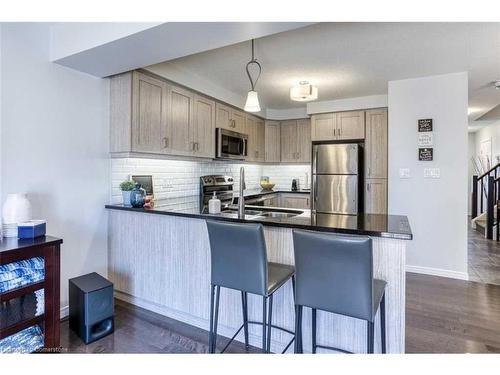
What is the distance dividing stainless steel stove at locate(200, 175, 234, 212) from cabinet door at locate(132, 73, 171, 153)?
109cm

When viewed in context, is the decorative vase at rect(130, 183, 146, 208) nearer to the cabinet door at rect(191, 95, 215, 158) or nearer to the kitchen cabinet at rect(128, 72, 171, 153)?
the kitchen cabinet at rect(128, 72, 171, 153)

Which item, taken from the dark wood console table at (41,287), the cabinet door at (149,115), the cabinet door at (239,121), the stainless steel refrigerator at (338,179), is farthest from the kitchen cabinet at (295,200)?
the dark wood console table at (41,287)

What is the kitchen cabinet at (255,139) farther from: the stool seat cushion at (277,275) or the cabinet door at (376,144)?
the stool seat cushion at (277,275)

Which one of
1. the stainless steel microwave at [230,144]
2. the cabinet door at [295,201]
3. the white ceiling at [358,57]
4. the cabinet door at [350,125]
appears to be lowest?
the cabinet door at [295,201]

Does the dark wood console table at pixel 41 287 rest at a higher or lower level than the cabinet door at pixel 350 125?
lower

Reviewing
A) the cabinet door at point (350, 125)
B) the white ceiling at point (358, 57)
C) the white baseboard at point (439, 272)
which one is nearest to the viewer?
the white ceiling at point (358, 57)

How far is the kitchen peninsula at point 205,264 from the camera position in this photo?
1.72m

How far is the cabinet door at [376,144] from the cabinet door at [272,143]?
1583 mm

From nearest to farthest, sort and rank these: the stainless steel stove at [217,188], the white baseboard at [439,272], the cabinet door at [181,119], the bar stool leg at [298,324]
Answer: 1. the bar stool leg at [298,324]
2. the cabinet door at [181,119]
3. the white baseboard at [439,272]
4. the stainless steel stove at [217,188]

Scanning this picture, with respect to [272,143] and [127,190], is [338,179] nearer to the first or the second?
[272,143]

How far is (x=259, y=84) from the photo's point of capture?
157 inches

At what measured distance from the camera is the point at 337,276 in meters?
1.45
